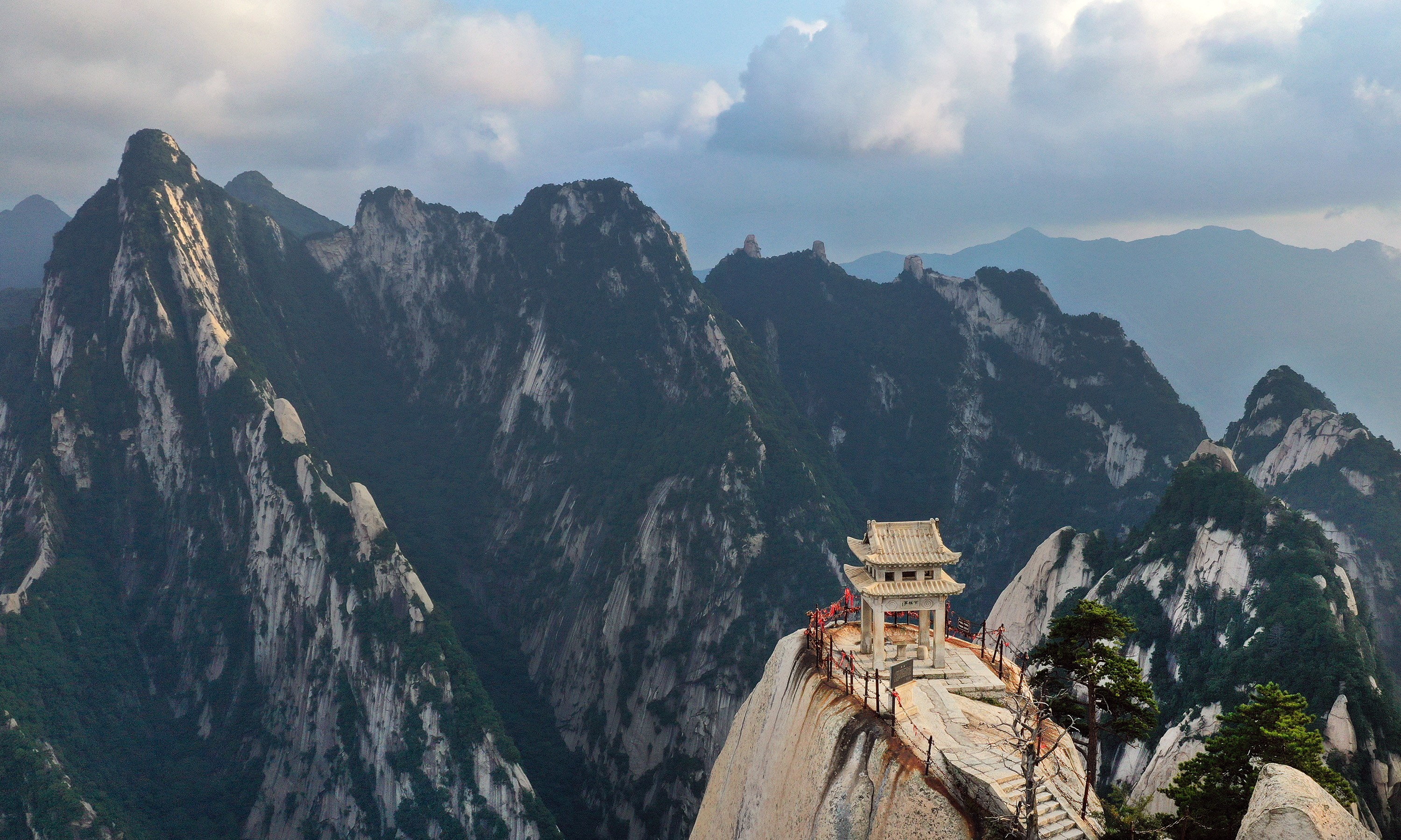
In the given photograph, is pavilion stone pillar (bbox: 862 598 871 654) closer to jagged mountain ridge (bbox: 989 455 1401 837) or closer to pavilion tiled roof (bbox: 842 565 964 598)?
pavilion tiled roof (bbox: 842 565 964 598)

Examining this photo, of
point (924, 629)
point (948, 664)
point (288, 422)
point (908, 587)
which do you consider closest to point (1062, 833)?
point (948, 664)

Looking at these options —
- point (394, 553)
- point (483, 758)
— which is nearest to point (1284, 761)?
point (483, 758)

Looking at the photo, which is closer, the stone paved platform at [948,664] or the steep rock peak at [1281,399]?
the stone paved platform at [948,664]

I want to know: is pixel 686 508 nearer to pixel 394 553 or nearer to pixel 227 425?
pixel 394 553

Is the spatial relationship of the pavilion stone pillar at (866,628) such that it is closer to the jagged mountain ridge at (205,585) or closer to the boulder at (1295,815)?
the boulder at (1295,815)

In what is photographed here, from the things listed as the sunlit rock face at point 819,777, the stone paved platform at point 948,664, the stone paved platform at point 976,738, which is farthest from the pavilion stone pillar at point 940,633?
the sunlit rock face at point 819,777

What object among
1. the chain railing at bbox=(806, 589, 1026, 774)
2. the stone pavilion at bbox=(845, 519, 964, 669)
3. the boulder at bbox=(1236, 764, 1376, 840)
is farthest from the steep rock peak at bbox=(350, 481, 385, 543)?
the boulder at bbox=(1236, 764, 1376, 840)
